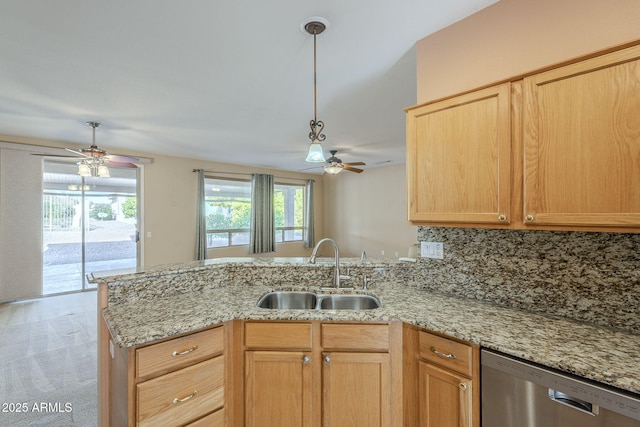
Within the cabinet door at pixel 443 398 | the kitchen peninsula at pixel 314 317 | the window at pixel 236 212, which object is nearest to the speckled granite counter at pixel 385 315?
the kitchen peninsula at pixel 314 317

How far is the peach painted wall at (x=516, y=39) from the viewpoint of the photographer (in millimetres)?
1383

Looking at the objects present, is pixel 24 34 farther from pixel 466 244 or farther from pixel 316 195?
pixel 316 195

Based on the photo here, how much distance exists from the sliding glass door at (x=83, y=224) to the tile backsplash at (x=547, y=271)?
5756 mm

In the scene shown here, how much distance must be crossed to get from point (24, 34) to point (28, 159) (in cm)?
377

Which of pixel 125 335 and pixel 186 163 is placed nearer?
pixel 125 335

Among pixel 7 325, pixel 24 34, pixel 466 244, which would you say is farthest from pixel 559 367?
pixel 7 325

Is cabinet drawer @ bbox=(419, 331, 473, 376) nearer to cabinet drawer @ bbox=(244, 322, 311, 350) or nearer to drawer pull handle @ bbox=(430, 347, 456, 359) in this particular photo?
drawer pull handle @ bbox=(430, 347, 456, 359)

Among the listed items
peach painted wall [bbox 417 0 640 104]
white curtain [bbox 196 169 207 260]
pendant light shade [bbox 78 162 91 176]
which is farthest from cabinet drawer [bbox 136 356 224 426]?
white curtain [bbox 196 169 207 260]

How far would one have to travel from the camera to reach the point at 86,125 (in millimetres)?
3980

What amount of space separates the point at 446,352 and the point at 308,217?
23.7 ft

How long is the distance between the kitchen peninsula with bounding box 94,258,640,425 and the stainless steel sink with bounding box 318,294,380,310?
0.24ft

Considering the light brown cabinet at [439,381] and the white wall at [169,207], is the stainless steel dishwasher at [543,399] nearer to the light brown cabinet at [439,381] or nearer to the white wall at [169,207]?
the light brown cabinet at [439,381]

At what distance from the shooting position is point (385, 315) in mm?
1599

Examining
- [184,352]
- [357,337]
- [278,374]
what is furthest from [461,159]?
[184,352]
